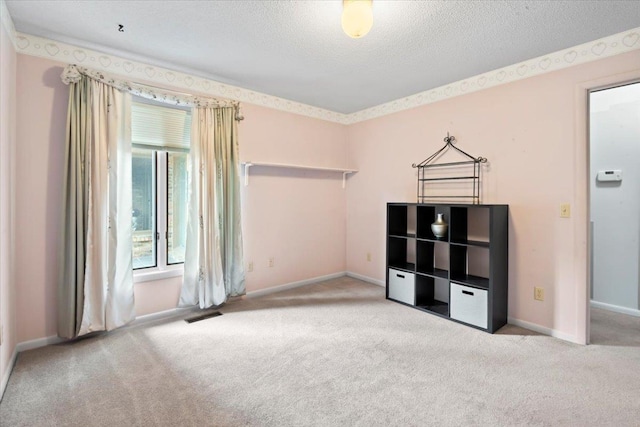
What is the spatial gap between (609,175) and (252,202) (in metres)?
4.00

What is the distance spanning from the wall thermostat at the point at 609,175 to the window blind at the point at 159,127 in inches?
177

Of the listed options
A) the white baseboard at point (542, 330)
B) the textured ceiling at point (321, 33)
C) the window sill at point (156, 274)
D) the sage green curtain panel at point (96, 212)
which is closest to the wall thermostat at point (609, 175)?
the textured ceiling at point (321, 33)

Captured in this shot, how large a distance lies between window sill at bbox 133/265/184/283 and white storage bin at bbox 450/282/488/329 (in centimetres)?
277

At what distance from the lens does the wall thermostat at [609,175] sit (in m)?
3.41

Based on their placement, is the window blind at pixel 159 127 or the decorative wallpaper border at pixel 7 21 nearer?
the decorative wallpaper border at pixel 7 21

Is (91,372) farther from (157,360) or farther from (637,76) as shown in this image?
(637,76)

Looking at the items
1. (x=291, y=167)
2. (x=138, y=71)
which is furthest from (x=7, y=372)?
(x=291, y=167)

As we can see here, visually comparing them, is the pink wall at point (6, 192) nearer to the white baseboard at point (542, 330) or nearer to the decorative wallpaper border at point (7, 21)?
the decorative wallpaper border at point (7, 21)

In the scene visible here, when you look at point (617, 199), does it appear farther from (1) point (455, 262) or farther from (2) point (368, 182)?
(2) point (368, 182)

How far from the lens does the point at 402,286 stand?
11.9ft

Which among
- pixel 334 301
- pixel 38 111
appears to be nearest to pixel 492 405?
pixel 334 301

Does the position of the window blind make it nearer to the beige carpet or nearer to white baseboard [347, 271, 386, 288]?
the beige carpet

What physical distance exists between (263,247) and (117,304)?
5.35 feet

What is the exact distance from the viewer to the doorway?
3311 millimetres
